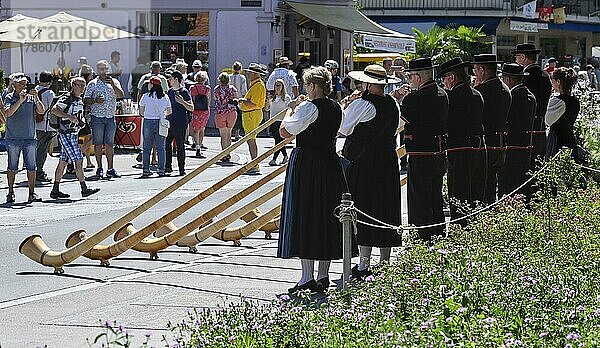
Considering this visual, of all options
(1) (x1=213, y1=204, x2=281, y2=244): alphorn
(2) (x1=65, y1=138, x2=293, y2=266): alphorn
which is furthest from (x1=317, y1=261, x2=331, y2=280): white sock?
(1) (x1=213, y1=204, x2=281, y2=244): alphorn

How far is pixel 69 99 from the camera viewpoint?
62.3ft

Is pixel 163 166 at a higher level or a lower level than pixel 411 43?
lower

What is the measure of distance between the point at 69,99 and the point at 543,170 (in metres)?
9.87

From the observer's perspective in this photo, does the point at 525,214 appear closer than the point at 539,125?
Yes

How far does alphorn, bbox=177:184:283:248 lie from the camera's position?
12195 millimetres

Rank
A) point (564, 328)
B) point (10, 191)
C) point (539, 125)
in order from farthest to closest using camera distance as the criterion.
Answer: point (10, 191) < point (539, 125) < point (564, 328)

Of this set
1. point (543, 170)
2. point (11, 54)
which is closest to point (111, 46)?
point (11, 54)

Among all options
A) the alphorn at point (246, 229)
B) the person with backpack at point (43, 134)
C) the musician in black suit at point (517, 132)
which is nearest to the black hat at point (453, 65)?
the musician in black suit at point (517, 132)

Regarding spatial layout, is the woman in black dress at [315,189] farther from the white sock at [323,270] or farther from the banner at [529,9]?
the banner at [529,9]

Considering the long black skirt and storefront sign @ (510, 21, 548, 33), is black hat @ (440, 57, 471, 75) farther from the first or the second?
storefront sign @ (510, 21, 548, 33)

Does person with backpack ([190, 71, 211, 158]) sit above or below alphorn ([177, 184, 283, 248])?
above

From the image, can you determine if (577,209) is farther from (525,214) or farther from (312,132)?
(312,132)

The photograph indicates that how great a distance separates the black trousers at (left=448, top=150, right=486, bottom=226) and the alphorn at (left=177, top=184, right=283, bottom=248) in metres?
1.81

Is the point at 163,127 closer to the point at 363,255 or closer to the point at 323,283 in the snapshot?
the point at 363,255
